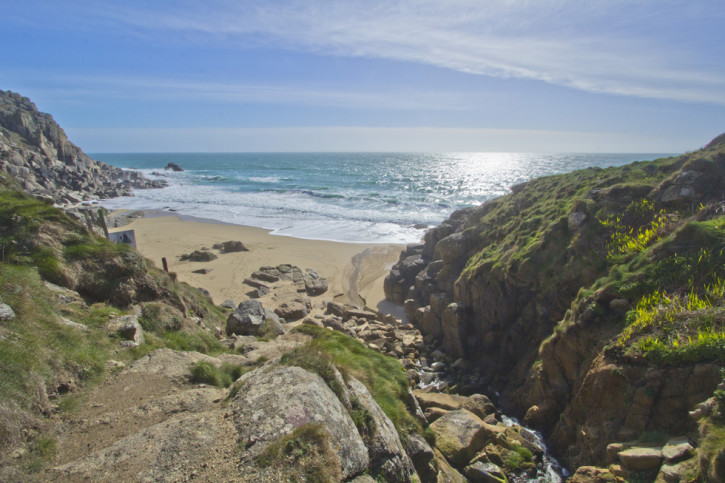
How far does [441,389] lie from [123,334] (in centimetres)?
865

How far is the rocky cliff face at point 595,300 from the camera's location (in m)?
7.11

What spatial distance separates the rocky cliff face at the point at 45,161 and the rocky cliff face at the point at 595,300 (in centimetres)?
4248

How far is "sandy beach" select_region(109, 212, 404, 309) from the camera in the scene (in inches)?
795

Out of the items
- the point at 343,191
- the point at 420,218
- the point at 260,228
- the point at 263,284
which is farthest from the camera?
the point at 343,191

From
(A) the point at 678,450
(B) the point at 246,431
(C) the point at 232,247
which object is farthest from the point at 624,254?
(C) the point at 232,247

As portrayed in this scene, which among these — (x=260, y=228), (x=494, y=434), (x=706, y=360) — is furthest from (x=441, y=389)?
(x=260, y=228)

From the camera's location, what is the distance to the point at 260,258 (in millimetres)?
24766

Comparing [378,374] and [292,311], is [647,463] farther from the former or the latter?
[292,311]

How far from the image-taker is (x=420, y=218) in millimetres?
38188

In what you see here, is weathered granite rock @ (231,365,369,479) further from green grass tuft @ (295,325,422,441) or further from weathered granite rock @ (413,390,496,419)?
weathered granite rock @ (413,390,496,419)

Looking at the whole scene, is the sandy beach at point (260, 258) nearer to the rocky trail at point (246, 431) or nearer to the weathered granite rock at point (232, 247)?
the weathered granite rock at point (232, 247)

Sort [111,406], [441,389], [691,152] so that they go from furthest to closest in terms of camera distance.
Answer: [691,152], [441,389], [111,406]

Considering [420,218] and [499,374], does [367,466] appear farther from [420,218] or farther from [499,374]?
[420,218]

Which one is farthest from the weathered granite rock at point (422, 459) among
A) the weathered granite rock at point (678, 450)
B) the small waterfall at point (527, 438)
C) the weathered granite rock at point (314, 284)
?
the weathered granite rock at point (314, 284)
